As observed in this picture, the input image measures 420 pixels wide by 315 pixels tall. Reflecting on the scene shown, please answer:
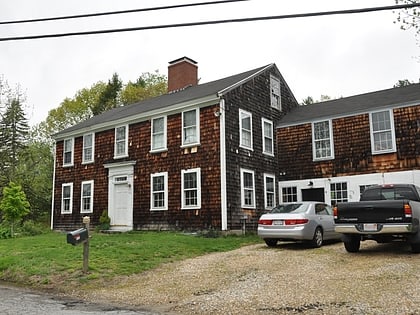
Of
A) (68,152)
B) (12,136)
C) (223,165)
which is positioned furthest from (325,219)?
(12,136)

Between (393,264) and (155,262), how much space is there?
5590 mm

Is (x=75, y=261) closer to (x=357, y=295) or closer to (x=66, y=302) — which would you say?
(x=66, y=302)

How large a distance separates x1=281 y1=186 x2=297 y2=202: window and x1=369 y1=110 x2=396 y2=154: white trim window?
4024 millimetres

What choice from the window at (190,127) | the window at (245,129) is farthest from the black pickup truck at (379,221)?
the window at (190,127)

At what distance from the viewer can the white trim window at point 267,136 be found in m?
20.1

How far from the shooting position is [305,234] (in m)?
12.3

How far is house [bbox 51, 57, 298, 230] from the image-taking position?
57.2 feet

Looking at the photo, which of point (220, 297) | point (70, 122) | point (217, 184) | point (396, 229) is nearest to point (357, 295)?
point (220, 297)

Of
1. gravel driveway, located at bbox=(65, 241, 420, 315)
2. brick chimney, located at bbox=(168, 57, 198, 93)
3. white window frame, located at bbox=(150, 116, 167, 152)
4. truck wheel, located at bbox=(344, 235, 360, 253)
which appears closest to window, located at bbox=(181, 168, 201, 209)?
white window frame, located at bbox=(150, 116, 167, 152)

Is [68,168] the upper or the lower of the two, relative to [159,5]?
lower

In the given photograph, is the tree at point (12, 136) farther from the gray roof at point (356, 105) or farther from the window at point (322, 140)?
the window at point (322, 140)

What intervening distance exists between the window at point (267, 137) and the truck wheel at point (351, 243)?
29.6ft

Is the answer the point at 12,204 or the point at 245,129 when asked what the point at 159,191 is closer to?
the point at 245,129

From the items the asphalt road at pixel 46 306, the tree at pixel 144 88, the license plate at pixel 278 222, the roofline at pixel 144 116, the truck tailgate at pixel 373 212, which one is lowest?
the asphalt road at pixel 46 306
